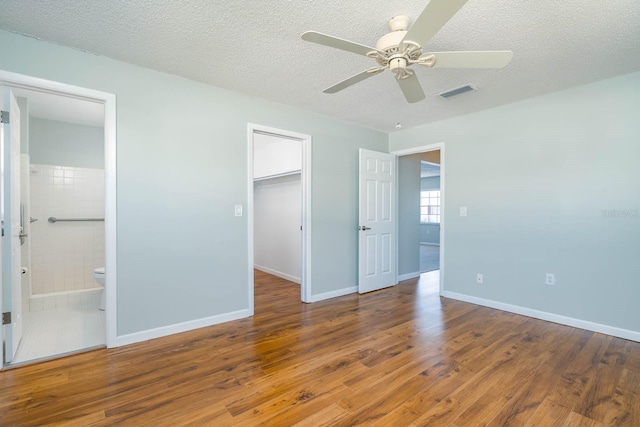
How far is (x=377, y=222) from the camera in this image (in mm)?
4332

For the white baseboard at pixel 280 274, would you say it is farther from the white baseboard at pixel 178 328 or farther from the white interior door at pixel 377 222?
the white baseboard at pixel 178 328

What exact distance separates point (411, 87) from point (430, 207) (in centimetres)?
936

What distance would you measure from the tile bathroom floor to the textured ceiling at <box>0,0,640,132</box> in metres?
2.44

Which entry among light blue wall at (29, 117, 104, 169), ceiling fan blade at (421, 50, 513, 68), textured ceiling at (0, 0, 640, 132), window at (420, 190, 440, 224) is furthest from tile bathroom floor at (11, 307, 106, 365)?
window at (420, 190, 440, 224)

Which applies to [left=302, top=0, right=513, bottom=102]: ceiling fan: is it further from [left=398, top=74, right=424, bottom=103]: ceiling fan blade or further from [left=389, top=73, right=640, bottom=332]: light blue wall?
[left=389, top=73, right=640, bottom=332]: light blue wall

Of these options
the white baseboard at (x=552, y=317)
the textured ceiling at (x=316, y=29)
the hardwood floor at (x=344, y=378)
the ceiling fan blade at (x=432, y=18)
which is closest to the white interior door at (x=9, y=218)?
the hardwood floor at (x=344, y=378)

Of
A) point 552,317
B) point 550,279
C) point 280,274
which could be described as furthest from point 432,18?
point 280,274

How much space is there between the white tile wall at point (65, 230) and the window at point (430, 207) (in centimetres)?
942

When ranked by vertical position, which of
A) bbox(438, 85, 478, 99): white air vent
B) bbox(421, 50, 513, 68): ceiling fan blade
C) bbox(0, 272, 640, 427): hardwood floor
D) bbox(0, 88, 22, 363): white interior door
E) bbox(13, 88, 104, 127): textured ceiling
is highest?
bbox(438, 85, 478, 99): white air vent

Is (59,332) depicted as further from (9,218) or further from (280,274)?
(280,274)

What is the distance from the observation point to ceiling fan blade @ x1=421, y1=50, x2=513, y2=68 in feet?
5.50

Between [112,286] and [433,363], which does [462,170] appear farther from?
[112,286]

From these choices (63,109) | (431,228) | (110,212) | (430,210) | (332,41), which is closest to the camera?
(332,41)

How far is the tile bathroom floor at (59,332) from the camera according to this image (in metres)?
2.38
